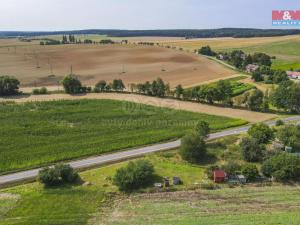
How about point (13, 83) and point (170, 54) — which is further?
point (170, 54)

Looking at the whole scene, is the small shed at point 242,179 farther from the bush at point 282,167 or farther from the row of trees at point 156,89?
the row of trees at point 156,89

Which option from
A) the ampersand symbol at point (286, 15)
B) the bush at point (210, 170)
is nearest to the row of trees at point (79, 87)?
the bush at point (210, 170)

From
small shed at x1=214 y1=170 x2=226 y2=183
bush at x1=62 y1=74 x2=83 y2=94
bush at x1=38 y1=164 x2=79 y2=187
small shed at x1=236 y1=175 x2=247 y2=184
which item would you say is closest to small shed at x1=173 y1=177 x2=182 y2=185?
small shed at x1=214 y1=170 x2=226 y2=183

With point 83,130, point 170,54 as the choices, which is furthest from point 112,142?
point 170,54

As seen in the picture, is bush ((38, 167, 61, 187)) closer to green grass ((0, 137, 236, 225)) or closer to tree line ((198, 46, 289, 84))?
green grass ((0, 137, 236, 225))

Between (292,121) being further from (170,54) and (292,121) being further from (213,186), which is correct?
(170,54)


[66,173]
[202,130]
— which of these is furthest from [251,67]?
[66,173]
